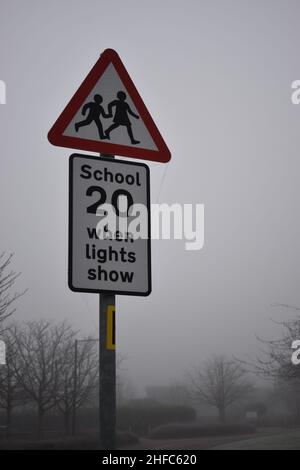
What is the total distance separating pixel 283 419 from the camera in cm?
6241

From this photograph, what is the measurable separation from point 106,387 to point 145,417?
48401 millimetres

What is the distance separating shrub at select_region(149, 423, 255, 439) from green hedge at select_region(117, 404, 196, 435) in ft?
3.14

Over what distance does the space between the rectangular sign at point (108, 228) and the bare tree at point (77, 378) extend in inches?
1288

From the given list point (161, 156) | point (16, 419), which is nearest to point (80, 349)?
point (16, 419)

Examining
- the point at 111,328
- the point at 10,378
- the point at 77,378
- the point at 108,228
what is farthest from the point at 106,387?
the point at 77,378

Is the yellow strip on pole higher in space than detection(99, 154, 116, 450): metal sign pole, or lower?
higher

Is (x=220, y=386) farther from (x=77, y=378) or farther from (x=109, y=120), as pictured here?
(x=109, y=120)

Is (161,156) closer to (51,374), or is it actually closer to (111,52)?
(111,52)

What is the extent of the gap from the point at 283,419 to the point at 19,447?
3806 centimetres

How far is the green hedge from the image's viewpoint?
48.6 metres

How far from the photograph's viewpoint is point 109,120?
361 cm

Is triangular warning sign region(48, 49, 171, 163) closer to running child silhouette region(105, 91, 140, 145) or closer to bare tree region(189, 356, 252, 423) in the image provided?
running child silhouette region(105, 91, 140, 145)

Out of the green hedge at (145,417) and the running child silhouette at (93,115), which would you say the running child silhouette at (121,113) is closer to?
the running child silhouette at (93,115)

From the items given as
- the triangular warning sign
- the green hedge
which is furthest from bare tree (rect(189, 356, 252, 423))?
the triangular warning sign
